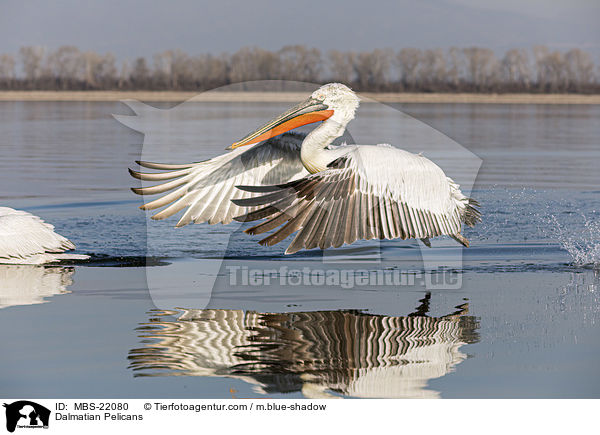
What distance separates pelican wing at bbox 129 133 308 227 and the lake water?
45cm

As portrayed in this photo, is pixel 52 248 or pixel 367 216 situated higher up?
pixel 367 216

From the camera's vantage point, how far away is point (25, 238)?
6.11 m

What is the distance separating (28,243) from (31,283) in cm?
69

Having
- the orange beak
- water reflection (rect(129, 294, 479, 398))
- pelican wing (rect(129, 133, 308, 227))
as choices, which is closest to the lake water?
water reflection (rect(129, 294, 479, 398))

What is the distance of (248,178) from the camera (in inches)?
229

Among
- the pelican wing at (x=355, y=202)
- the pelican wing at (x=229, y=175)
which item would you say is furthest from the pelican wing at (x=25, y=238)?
the pelican wing at (x=355, y=202)

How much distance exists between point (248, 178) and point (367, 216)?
1.22 meters

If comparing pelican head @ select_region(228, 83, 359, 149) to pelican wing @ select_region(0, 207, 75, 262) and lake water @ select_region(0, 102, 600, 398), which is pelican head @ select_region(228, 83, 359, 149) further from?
pelican wing @ select_region(0, 207, 75, 262)

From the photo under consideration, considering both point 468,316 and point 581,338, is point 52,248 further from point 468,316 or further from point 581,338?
point 581,338

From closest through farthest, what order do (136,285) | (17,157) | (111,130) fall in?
(136,285)
(17,157)
(111,130)

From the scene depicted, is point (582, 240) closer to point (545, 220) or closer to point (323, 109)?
point (545, 220)

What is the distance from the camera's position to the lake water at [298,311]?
3650mm

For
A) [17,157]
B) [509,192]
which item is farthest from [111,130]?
[509,192]
